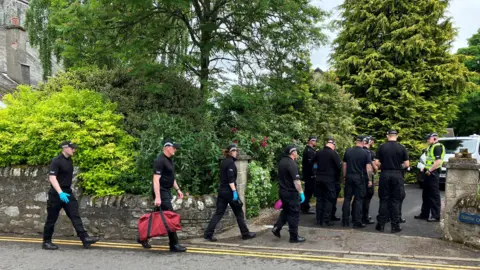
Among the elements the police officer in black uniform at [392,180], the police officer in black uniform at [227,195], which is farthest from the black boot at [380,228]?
the police officer in black uniform at [227,195]

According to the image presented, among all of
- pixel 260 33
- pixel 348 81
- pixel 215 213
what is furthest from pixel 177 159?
pixel 348 81

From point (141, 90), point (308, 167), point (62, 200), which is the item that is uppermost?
point (141, 90)

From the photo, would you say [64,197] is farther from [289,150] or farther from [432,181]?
[432,181]

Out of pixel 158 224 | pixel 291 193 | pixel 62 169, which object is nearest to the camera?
pixel 158 224

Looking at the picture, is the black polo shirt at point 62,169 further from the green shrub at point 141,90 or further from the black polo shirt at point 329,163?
the black polo shirt at point 329,163

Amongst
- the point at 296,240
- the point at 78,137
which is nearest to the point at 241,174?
the point at 296,240

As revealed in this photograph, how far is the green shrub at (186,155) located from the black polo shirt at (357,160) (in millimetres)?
2799

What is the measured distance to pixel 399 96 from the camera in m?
16.8

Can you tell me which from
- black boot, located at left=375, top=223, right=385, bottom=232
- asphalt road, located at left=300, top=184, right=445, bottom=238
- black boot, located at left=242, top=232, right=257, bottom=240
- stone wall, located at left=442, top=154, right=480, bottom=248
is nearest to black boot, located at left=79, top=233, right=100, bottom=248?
black boot, located at left=242, top=232, right=257, bottom=240

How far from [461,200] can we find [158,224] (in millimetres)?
5301

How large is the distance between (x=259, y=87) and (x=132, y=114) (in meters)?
3.26

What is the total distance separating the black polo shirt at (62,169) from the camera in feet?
20.4

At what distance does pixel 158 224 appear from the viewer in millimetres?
5906

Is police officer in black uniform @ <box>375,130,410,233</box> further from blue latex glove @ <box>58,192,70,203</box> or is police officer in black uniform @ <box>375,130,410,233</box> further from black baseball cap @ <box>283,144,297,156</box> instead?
blue latex glove @ <box>58,192,70,203</box>
